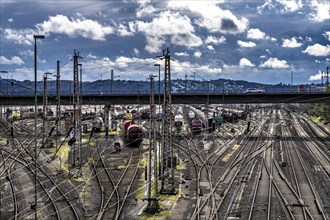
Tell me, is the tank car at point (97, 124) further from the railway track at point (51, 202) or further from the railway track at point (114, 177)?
the railway track at point (51, 202)

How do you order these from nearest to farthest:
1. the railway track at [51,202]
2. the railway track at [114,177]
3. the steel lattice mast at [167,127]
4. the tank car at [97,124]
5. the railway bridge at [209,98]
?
the railway track at [51,202]
the railway track at [114,177]
the steel lattice mast at [167,127]
the railway bridge at [209,98]
the tank car at [97,124]

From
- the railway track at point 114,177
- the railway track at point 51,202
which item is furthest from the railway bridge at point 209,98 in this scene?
the railway track at point 51,202

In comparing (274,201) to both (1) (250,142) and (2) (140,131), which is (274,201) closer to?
(2) (140,131)

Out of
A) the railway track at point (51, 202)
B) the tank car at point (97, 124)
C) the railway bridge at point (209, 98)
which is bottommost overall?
the railway track at point (51, 202)

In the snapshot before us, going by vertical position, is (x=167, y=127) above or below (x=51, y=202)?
above

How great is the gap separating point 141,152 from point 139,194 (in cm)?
1903

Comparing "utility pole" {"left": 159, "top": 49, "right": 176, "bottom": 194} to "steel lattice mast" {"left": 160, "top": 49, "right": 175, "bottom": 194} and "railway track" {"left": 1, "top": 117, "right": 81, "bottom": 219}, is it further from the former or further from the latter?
"railway track" {"left": 1, "top": 117, "right": 81, "bottom": 219}

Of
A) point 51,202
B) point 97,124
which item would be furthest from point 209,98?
point 51,202

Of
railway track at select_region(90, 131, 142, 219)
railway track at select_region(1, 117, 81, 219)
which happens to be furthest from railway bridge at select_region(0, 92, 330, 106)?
railway track at select_region(1, 117, 81, 219)

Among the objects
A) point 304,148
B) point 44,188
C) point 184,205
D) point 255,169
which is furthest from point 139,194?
point 304,148

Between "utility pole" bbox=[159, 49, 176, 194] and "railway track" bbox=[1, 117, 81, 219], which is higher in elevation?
"utility pole" bbox=[159, 49, 176, 194]

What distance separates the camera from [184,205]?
82.9 feet

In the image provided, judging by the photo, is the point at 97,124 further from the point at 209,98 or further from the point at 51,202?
the point at 51,202

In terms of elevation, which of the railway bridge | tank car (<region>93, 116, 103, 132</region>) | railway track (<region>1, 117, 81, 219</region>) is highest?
the railway bridge
